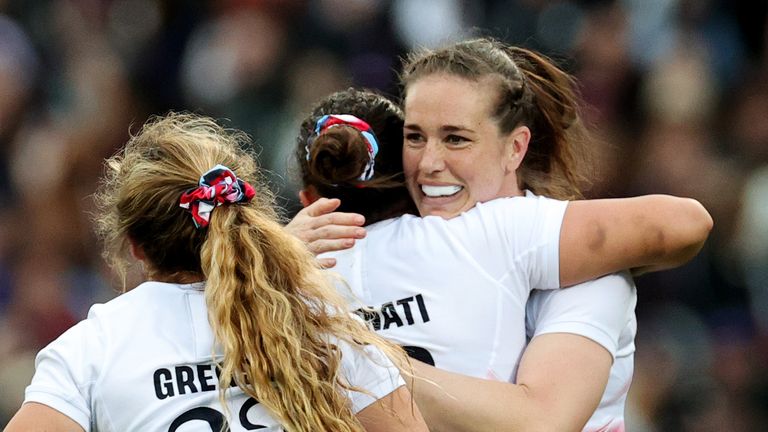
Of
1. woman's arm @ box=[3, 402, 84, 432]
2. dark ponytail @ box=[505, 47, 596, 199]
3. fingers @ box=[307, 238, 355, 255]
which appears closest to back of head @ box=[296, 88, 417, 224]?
fingers @ box=[307, 238, 355, 255]

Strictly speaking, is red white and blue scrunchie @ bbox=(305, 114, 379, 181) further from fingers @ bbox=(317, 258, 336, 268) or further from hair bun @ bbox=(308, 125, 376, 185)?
fingers @ bbox=(317, 258, 336, 268)

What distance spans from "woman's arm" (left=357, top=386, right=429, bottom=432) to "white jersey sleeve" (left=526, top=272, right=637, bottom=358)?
20.5 inches

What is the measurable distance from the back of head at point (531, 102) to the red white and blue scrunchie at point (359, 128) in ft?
0.71

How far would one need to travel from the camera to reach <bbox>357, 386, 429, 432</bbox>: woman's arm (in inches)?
87.7

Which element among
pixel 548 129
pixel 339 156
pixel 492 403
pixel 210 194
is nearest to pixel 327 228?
pixel 339 156

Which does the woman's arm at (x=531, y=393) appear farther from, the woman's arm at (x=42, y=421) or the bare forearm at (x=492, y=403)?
the woman's arm at (x=42, y=421)

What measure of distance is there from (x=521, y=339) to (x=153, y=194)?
3.01 feet

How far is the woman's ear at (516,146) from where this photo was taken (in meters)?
2.95

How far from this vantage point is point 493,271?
262 centimetres

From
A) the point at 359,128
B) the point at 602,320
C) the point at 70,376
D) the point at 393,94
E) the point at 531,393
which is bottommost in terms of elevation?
the point at 531,393

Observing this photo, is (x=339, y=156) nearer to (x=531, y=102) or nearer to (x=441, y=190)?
(x=441, y=190)

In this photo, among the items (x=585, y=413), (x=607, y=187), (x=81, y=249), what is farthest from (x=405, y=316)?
(x=81, y=249)

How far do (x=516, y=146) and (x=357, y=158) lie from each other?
0.45 meters

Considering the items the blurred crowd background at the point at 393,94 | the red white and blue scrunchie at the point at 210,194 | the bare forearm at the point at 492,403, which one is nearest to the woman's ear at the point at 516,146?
the bare forearm at the point at 492,403
